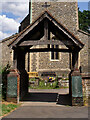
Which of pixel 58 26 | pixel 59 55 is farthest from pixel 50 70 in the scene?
pixel 58 26

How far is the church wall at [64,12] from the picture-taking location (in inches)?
841

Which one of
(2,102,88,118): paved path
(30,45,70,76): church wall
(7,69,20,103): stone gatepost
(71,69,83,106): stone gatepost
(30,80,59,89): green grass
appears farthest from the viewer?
(30,45,70,76): church wall

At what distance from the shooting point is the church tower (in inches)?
841

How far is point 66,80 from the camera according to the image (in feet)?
56.7

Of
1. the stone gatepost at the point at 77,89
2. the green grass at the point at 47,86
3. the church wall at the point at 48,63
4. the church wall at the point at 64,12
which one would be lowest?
the green grass at the point at 47,86

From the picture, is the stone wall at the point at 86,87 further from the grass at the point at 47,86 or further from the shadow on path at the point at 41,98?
the grass at the point at 47,86

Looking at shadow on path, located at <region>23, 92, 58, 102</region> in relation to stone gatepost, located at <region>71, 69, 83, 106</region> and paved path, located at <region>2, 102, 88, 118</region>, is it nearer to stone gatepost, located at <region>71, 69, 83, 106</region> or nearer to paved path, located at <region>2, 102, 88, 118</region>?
stone gatepost, located at <region>71, 69, 83, 106</region>

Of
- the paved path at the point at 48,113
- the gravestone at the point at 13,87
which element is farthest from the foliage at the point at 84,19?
the paved path at the point at 48,113

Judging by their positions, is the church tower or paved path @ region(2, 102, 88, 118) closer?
paved path @ region(2, 102, 88, 118)

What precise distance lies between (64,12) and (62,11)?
0.32 metres

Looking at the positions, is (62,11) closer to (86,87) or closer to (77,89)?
(86,87)

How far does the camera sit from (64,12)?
2166 centimetres

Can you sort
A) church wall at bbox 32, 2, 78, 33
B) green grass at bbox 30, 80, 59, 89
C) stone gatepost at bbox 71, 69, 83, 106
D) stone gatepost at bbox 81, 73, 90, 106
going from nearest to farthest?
stone gatepost at bbox 71, 69, 83, 106 < stone gatepost at bbox 81, 73, 90, 106 < green grass at bbox 30, 80, 59, 89 < church wall at bbox 32, 2, 78, 33

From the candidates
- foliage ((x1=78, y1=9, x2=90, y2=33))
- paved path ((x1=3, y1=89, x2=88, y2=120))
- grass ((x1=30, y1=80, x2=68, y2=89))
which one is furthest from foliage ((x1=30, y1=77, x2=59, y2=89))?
foliage ((x1=78, y1=9, x2=90, y2=33))
